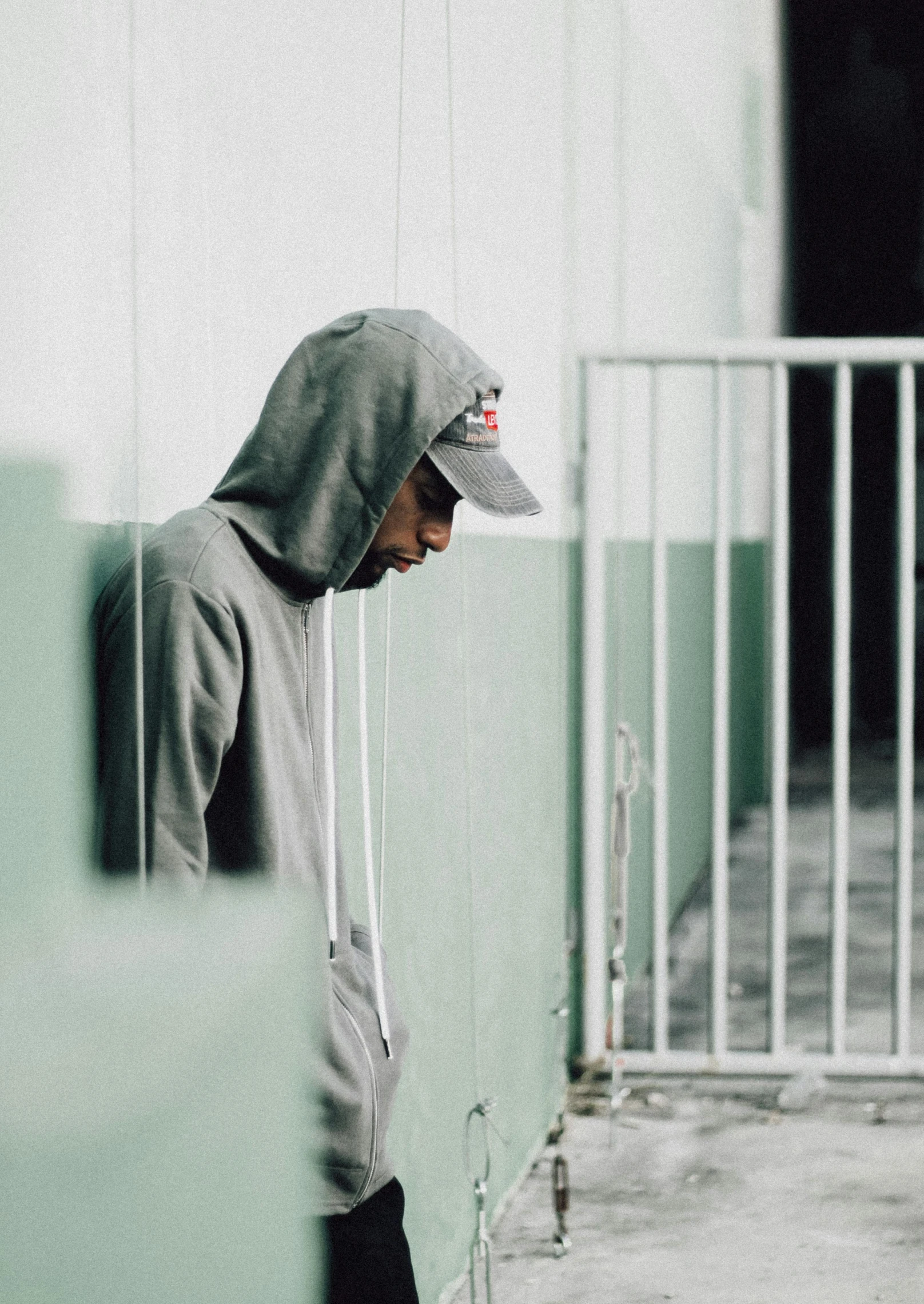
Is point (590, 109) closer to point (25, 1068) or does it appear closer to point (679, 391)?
point (679, 391)

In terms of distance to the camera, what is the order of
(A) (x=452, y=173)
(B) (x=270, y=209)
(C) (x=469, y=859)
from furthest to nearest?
(C) (x=469, y=859)
(A) (x=452, y=173)
(B) (x=270, y=209)

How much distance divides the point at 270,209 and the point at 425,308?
712 mm

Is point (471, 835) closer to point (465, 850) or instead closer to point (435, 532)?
point (465, 850)

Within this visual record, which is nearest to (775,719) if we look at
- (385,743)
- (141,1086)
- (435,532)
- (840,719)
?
(840,719)

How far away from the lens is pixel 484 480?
1881 mm

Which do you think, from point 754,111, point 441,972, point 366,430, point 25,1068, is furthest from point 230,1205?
point 754,111

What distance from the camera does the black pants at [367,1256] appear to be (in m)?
1.90

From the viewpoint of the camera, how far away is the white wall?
4.94ft

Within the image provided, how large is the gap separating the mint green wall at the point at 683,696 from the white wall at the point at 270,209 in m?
0.42

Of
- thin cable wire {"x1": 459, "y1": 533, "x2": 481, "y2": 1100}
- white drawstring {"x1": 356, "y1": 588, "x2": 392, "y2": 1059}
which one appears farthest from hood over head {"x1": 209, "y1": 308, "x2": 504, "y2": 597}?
thin cable wire {"x1": 459, "y1": 533, "x2": 481, "y2": 1100}

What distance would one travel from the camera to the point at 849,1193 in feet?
11.8

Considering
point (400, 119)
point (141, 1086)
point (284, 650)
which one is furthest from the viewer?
point (400, 119)

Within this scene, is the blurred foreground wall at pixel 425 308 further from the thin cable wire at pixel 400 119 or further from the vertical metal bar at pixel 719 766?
the vertical metal bar at pixel 719 766

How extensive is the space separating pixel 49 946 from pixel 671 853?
5.07 meters
